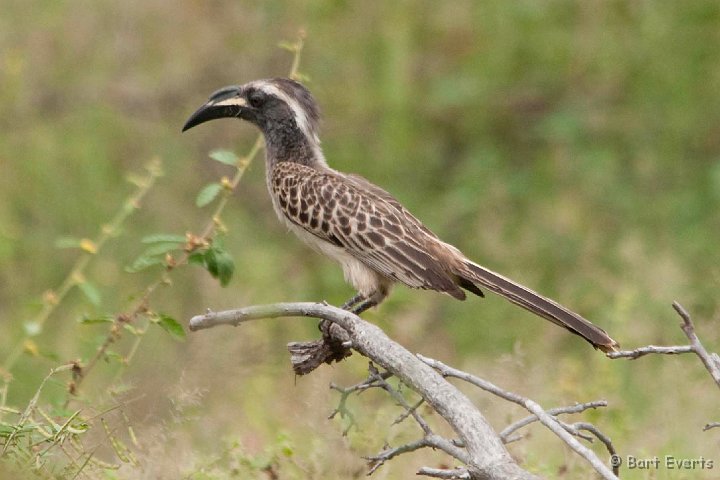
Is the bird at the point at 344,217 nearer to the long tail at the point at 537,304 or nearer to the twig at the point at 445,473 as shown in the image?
the long tail at the point at 537,304

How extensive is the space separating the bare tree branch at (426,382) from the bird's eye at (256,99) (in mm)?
2192

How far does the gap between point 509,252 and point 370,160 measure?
1.32 metres

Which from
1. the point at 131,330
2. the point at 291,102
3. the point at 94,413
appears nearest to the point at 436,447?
the point at 94,413

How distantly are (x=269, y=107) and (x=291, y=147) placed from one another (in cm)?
20

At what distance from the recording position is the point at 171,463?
4215mm

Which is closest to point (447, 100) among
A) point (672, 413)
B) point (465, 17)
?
point (465, 17)

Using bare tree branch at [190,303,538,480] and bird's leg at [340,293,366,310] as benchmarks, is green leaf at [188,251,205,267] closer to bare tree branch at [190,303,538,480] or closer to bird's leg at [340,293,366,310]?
bird's leg at [340,293,366,310]

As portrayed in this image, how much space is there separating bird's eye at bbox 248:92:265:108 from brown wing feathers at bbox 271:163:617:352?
29cm

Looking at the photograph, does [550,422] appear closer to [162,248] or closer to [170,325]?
[170,325]

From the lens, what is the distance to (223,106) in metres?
6.18

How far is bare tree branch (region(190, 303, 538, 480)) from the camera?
10.5 feet

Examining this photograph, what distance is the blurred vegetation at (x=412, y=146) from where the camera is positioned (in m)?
9.45

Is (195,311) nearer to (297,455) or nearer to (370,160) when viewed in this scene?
(370,160)

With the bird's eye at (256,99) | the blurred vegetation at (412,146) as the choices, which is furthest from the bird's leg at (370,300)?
the blurred vegetation at (412,146)
